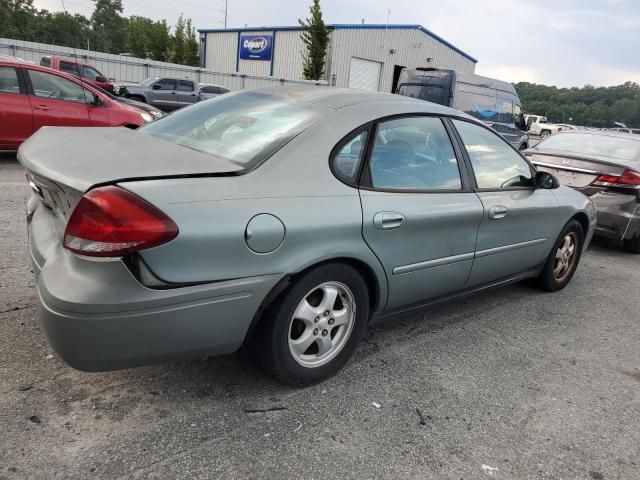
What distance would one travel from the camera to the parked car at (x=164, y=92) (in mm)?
21109

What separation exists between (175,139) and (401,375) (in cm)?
180

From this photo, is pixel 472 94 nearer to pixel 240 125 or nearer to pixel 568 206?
pixel 568 206

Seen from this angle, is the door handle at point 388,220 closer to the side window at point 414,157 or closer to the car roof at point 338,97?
the side window at point 414,157

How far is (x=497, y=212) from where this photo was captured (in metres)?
3.42

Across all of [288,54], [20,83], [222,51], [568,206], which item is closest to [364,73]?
[288,54]

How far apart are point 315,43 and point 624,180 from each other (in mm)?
29648

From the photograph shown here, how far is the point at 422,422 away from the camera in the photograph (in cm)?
247

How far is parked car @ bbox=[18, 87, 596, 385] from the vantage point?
1957 millimetres

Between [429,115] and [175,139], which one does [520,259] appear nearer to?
[429,115]

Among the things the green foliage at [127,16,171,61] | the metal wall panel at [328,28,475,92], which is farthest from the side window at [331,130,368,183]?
the green foliage at [127,16,171,61]

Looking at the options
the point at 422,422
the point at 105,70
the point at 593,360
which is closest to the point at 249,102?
the point at 422,422

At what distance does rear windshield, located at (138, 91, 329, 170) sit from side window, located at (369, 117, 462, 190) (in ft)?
1.31

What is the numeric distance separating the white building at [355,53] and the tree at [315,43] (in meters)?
0.76

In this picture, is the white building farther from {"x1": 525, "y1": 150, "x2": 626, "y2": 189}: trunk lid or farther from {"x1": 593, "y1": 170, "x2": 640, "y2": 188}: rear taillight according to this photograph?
{"x1": 593, "y1": 170, "x2": 640, "y2": 188}: rear taillight
